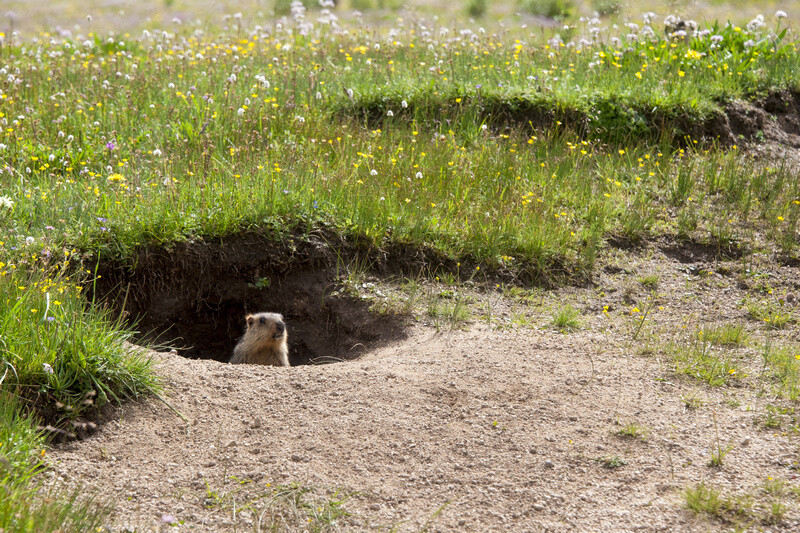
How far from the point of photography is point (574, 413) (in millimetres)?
4973

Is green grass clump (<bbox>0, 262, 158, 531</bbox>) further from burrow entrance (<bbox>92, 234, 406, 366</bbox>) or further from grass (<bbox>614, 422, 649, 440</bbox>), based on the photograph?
grass (<bbox>614, 422, 649, 440</bbox>)

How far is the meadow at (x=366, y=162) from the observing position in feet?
18.6

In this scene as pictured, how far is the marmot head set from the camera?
6.57 metres

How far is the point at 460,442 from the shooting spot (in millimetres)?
4707

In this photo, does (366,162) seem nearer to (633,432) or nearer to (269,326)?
(269,326)

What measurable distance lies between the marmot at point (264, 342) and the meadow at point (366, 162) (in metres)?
0.85

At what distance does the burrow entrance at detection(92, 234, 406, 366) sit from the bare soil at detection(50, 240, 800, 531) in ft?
2.84

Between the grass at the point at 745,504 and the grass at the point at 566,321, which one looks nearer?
the grass at the point at 745,504

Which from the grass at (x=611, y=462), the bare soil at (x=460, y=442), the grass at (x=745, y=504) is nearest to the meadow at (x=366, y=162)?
the bare soil at (x=460, y=442)

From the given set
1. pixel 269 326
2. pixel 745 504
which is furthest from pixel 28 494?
pixel 745 504

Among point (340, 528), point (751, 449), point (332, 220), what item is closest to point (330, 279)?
point (332, 220)

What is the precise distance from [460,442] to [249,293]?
339cm

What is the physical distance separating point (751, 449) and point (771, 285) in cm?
306

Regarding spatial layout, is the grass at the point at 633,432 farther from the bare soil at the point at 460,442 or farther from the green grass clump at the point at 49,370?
the green grass clump at the point at 49,370
